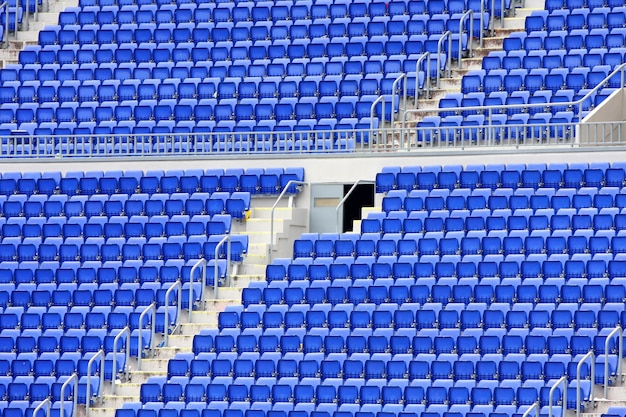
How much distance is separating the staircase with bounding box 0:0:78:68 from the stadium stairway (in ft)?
28.5

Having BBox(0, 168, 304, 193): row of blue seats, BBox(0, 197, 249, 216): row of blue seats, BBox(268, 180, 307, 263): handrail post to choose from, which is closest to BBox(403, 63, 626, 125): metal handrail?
BBox(268, 180, 307, 263): handrail post

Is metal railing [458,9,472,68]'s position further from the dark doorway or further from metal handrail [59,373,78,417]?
metal handrail [59,373,78,417]

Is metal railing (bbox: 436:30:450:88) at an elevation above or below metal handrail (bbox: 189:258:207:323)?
above

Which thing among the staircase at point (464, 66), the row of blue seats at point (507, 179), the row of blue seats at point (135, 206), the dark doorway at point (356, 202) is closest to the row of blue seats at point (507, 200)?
the row of blue seats at point (507, 179)

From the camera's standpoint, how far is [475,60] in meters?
34.6

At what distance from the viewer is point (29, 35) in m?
38.8

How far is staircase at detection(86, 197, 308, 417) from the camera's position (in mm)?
27703

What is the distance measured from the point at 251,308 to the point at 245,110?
669 cm

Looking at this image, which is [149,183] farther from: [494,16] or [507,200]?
[494,16]

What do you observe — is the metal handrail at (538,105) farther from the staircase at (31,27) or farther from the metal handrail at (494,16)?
the staircase at (31,27)

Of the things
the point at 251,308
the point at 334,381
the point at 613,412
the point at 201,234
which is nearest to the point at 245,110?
the point at 201,234

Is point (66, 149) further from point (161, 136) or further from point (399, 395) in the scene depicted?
point (399, 395)

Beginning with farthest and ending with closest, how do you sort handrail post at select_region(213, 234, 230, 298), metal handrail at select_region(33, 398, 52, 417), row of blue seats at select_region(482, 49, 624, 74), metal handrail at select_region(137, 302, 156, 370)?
row of blue seats at select_region(482, 49, 624, 74)
handrail post at select_region(213, 234, 230, 298)
metal handrail at select_region(137, 302, 156, 370)
metal handrail at select_region(33, 398, 52, 417)

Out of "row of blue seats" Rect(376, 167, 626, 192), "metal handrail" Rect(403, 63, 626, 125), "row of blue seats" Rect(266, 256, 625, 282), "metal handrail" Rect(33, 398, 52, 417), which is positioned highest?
"metal handrail" Rect(403, 63, 626, 125)
